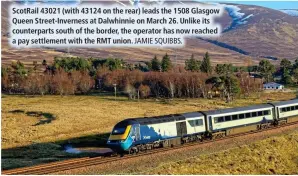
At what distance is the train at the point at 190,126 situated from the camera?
40.3m

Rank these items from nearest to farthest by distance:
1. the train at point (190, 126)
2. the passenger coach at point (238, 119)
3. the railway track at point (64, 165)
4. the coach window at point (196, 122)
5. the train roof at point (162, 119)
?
1. the railway track at point (64, 165)
2. the train at point (190, 126)
3. the train roof at point (162, 119)
4. the coach window at point (196, 122)
5. the passenger coach at point (238, 119)

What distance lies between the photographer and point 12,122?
253 ft

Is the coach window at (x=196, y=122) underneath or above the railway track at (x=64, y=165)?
above

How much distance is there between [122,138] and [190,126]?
10.9 metres

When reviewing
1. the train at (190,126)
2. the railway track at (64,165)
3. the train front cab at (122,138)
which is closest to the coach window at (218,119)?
the train at (190,126)

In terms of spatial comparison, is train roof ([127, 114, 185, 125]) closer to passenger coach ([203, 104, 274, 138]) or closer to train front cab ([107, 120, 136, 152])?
train front cab ([107, 120, 136, 152])

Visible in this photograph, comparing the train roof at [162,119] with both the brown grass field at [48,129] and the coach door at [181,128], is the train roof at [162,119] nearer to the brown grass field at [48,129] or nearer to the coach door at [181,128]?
the coach door at [181,128]

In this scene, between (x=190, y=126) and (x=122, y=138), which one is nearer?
(x=122, y=138)

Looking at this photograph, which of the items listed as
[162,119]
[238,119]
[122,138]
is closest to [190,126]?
[162,119]

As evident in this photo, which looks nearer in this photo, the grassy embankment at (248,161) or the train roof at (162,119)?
the grassy embankment at (248,161)

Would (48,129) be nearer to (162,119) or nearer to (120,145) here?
(162,119)

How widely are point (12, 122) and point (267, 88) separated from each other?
116412 millimetres

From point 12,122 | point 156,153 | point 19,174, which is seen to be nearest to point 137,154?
point 156,153

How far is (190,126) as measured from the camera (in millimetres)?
47500
